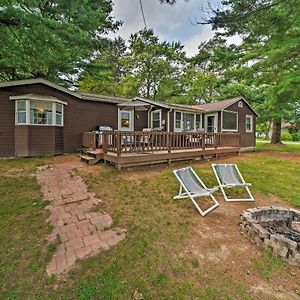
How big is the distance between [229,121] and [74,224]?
13.6m

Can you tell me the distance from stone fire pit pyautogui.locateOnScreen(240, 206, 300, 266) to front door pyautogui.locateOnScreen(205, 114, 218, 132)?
431 inches

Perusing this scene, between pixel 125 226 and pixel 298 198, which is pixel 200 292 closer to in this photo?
pixel 125 226

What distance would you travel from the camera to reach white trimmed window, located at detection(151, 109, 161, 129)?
13087mm

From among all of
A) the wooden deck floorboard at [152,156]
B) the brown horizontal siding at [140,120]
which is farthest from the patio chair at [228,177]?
the brown horizontal siding at [140,120]

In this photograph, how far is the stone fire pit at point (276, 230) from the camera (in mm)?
2662

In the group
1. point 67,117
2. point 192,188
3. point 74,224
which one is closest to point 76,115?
point 67,117

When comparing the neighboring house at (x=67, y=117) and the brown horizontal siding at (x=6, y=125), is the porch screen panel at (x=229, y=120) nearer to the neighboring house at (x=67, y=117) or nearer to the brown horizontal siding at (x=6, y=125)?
the neighboring house at (x=67, y=117)

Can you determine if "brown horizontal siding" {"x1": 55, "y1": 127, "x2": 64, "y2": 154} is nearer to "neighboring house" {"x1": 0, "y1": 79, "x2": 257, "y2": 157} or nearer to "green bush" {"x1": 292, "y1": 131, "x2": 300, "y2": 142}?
"neighboring house" {"x1": 0, "y1": 79, "x2": 257, "y2": 157}

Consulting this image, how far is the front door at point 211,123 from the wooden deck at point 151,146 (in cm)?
426

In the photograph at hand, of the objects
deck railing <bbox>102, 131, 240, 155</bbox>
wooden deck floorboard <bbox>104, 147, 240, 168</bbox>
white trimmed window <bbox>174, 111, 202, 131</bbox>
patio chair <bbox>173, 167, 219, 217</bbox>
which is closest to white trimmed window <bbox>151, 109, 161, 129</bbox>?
white trimmed window <bbox>174, 111, 202, 131</bbox>

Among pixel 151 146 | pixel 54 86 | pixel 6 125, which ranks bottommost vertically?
pixel 151 146

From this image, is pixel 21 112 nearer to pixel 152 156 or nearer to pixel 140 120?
pixel 152 156

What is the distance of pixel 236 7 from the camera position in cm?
459

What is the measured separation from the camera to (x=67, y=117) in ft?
35.0
